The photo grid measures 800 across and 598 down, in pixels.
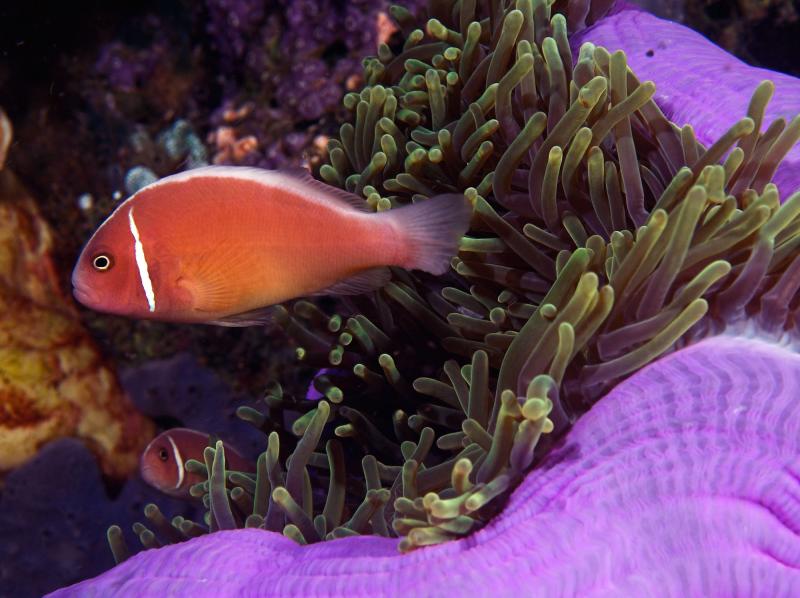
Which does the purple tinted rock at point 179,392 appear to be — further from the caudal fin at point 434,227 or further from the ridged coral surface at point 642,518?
the ridged coral surface at point 642,518

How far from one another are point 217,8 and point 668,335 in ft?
8.10

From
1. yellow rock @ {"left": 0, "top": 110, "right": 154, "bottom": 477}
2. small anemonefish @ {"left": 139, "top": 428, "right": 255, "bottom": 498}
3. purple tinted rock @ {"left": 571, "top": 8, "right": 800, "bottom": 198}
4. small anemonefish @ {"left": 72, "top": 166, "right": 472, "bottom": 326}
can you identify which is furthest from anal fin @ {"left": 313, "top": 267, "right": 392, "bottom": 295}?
yellow rock @ {"left": 0, "top": 110, "right": 154, "bottom": 477}

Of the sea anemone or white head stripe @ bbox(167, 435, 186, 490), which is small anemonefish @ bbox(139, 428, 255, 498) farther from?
the sea anemone

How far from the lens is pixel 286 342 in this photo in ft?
9.39

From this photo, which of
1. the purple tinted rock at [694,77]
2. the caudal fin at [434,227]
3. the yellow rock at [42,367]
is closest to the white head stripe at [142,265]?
the caudal fin at [434,227]

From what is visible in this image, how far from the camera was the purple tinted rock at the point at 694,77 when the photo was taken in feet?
5.38

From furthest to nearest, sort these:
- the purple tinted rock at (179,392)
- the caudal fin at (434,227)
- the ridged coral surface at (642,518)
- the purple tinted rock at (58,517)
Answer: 1. the purple tinted rock at (179,392)
2. the purple tinted rock at (58,517)
3. the caudal fin at (434,227)
4. the ridged coral surface at (642,518)

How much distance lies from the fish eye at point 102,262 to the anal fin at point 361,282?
16.8 inches

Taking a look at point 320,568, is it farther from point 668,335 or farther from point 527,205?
point 527,205

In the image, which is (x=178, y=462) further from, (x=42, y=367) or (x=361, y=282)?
(x=361, y=282)

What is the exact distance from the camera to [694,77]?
1766mm

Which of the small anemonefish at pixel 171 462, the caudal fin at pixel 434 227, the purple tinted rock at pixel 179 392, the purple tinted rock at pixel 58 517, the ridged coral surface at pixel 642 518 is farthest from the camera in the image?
the purple tinted rock at pixel 179 392

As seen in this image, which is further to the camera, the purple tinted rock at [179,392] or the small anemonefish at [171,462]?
the purple tinted rock at [179,392]

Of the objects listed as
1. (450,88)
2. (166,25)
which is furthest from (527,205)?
(166,25)
